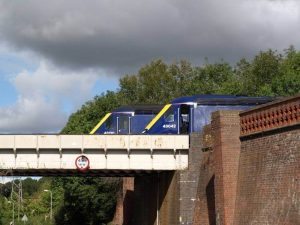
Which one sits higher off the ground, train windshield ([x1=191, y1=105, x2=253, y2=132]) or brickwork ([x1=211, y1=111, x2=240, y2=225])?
train windshield ([x1=191, y1=105, x2=253, y2=132])

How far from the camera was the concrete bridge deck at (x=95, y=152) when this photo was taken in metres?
37.0

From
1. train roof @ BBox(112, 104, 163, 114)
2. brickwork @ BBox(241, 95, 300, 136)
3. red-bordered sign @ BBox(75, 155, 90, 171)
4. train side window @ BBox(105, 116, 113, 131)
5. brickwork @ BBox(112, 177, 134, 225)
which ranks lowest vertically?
brickwork @ BBox(112, 177, 134, 225)

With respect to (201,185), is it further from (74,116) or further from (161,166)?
(74,116)

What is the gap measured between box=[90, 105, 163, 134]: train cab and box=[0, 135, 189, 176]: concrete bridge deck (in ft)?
21.8

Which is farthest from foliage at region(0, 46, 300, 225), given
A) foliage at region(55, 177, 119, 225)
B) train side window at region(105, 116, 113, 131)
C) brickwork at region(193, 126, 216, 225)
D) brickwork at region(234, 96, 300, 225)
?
brickwork at region(234, 96, 300, 225)

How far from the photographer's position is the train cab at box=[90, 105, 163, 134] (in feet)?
145

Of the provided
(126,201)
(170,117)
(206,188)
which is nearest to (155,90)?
(126,201)

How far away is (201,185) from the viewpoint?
109ft

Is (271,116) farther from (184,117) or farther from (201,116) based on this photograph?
(184,117)

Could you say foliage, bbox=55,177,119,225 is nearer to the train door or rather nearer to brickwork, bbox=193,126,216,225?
the train door

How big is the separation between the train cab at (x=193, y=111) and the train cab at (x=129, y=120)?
4830 millimetres

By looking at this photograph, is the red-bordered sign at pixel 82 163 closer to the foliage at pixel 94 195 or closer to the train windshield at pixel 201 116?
the train windshield at pixel 201 116

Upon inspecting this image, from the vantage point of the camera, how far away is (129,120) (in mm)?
44438

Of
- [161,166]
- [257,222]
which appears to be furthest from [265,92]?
[257,222]
